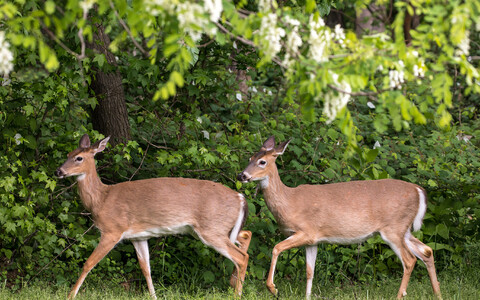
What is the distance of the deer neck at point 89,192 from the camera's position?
635 centimetres

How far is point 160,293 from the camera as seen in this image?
648 cm

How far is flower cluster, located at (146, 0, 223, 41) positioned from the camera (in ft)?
10.6

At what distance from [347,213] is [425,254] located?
2.78ft

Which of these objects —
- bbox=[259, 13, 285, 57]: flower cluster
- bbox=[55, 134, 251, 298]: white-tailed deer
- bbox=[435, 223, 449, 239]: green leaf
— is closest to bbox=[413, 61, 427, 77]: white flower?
bbox=[259, 13, 285, 57]: flower cluster

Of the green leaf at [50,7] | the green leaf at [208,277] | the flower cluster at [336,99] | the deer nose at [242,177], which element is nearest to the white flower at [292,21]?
the flower cluster at [336,99]

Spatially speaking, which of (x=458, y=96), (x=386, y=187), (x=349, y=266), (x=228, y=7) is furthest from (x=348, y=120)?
(x=458, y=96)

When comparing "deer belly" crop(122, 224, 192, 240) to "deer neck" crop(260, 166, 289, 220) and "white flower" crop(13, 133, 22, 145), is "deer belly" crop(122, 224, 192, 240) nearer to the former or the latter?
"deer neck" crop(260, 166, 289, 220)

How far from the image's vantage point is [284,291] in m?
6.46

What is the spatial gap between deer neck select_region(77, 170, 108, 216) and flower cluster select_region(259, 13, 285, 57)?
3237 millimetres

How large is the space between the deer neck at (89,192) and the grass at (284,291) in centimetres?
78

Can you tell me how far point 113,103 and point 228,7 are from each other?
4034 mm

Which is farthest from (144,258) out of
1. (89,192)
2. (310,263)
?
(310,263)

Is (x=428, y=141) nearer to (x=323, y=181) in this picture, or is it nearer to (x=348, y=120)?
(x=323, y=181)

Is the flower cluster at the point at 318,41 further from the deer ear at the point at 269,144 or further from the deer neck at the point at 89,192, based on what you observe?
the deer neck at the point at 89,192
